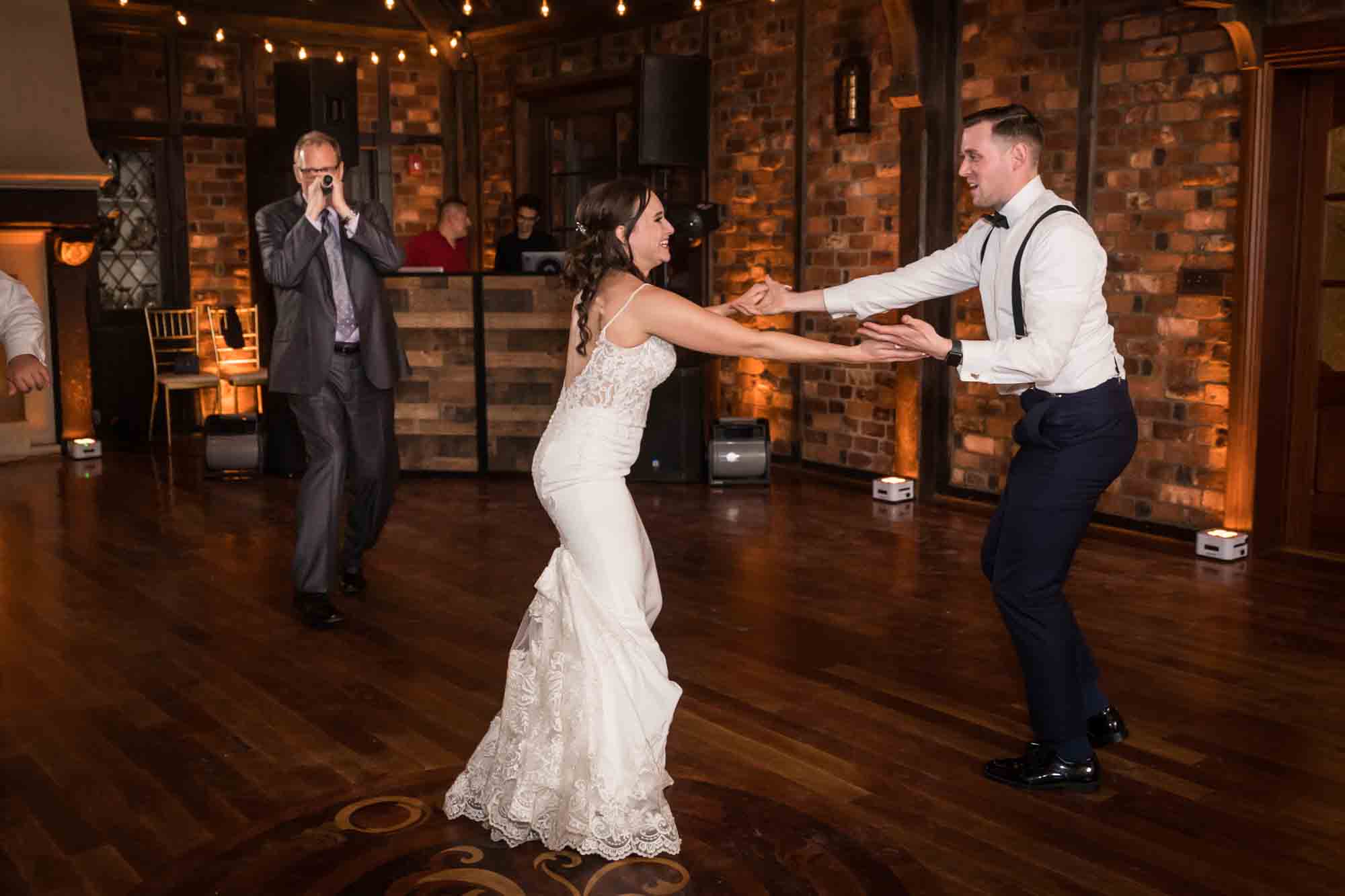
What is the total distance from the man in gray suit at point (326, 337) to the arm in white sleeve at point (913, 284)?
1.87 metres

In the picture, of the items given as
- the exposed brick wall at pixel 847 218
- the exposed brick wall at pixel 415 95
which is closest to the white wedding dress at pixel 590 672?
the exposed brick wall at pixel 847 218

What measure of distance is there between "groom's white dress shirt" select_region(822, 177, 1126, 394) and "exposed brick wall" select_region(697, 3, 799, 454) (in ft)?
15.6

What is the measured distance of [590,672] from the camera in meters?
2.97

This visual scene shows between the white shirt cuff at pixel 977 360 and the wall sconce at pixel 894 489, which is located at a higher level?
the white shirt cuff at pixel 977 360

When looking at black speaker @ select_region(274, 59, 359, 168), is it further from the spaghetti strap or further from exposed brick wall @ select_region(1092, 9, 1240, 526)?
the spaghetti strap

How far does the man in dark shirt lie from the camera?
878cm

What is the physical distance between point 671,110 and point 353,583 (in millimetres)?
3524

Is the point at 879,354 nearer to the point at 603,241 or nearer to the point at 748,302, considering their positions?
the point at 748,302

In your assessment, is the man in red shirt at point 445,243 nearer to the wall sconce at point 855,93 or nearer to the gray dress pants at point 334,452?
the wall sconce at point 855,93

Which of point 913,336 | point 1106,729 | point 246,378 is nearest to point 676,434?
point 246,378

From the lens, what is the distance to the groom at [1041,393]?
307 cm

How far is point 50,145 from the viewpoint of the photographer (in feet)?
27.3

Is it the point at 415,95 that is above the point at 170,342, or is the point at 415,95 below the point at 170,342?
above

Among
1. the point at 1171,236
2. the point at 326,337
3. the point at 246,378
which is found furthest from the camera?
the point at 246,378
